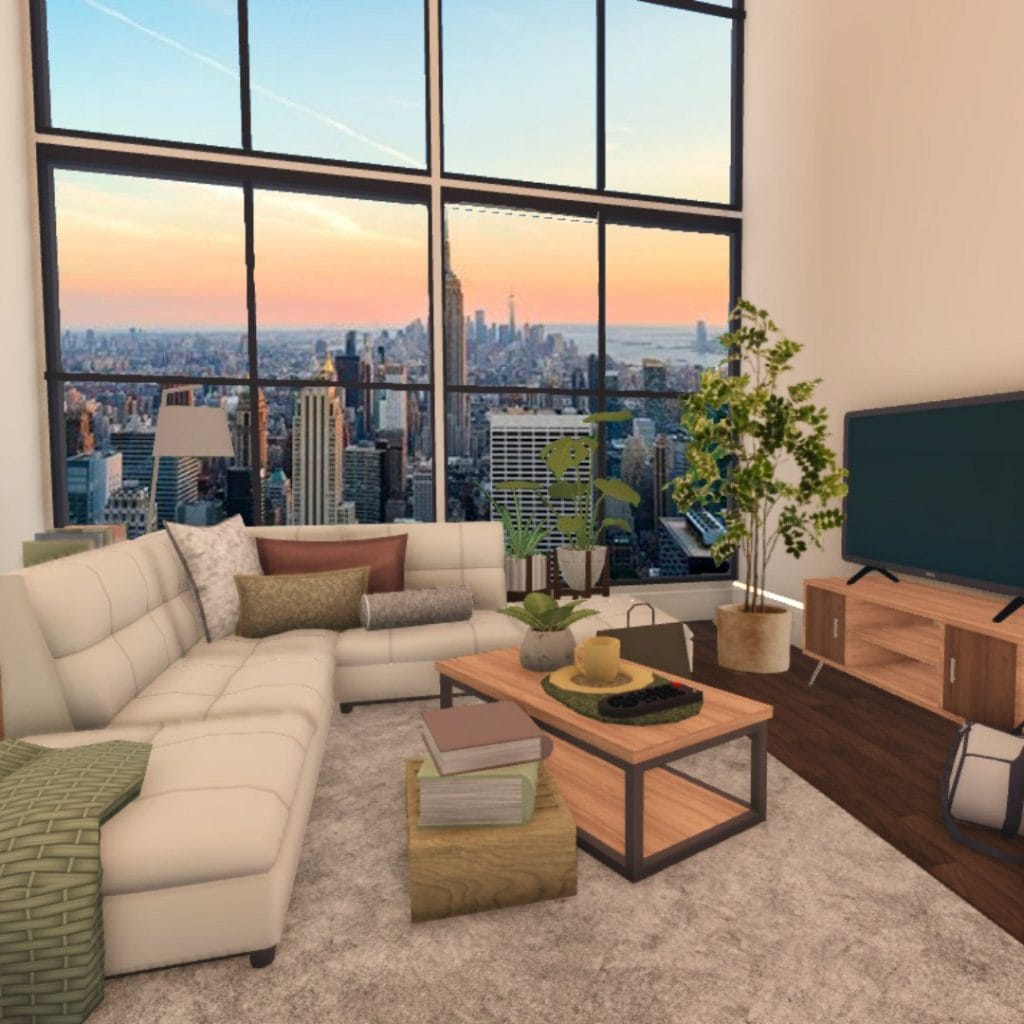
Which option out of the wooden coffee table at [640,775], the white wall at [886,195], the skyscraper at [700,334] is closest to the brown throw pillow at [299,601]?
the wooden coffee table at [640,775]

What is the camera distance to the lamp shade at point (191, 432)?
13.1 feet

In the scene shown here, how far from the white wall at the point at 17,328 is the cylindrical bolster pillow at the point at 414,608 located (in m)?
2.04

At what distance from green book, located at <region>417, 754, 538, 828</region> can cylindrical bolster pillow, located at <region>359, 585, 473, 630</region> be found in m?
1.60

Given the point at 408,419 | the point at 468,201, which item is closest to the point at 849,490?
the point at 408,419

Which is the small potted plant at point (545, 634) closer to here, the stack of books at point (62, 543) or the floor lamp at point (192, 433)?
the stack of books at point (62, 543)

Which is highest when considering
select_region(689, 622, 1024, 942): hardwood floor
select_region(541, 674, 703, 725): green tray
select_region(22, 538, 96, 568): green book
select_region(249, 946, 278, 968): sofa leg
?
select_region(22, 538, 96, 568): green book

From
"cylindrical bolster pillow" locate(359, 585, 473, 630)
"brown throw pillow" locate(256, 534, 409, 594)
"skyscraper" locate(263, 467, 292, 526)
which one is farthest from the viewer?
"skyscraper" locate(263, 467, 292, 526)

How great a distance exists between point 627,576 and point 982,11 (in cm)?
383

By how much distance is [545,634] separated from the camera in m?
2.53

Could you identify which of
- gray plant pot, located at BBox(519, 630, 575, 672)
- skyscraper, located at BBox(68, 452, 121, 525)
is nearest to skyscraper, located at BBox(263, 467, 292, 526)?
skyscraper, located at BBox(68, 452, 121, 525)

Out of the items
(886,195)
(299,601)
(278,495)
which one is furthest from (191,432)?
(886,195)

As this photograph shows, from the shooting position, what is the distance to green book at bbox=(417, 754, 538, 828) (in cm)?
178

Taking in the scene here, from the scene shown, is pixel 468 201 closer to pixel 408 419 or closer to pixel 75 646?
pixel 408 419

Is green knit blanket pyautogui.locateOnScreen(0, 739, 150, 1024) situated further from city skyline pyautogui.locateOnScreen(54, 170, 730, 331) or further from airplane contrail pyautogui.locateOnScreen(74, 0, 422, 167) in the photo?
airplane contrail pyautogui.locateOnScreen(74, 0, 422, 167)
